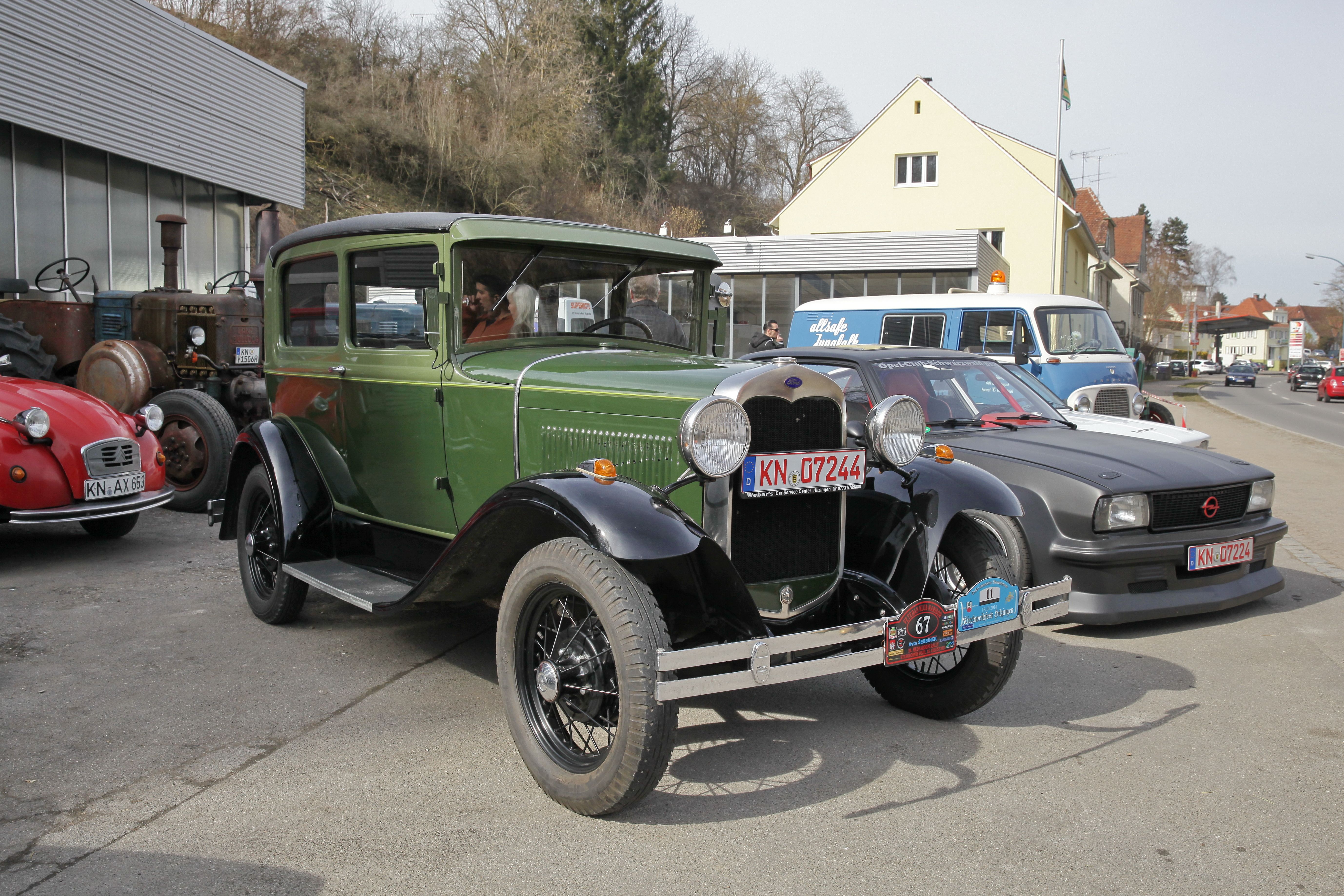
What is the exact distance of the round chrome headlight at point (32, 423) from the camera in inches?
235

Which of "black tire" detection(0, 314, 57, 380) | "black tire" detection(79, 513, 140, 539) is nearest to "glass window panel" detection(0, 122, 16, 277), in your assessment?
"black tire" detection(0, 314, 57, 380)

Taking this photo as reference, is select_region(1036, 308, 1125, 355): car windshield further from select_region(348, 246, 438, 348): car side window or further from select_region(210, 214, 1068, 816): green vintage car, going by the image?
select_region(348, 246, 438, 348): car side window

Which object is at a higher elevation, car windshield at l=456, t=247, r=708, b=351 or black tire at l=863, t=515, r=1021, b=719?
car windshield at l=456, t=247, r=708, b=351

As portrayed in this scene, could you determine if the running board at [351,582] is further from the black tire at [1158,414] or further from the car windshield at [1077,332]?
the black tire at [1158,414]

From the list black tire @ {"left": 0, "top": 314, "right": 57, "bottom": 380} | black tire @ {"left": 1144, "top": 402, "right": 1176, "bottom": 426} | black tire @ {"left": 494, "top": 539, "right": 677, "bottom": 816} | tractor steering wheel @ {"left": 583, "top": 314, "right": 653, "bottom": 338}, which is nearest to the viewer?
black tire @ {"left": 494, "top": 539, "right": 677, "bottom": 816}

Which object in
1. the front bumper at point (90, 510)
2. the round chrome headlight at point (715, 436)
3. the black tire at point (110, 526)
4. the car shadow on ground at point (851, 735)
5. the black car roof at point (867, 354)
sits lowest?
the car shadow on ground at point (851, 735)

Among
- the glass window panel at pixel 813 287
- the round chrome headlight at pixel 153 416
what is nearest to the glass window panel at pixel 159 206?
the round chrome headlight at pixel 153 416

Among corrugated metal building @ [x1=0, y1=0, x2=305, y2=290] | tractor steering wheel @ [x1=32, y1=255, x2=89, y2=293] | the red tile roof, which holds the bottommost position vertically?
tractor steering wheel @ [x1=32, y1=255, x2=89, y2=293]

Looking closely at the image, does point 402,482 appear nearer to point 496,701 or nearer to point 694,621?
point 496,701

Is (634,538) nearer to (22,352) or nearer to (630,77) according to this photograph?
(22,352)

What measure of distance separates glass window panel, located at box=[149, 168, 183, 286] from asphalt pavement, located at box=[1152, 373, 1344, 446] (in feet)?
63.1

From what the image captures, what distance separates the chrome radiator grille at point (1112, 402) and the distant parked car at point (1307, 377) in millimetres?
41710

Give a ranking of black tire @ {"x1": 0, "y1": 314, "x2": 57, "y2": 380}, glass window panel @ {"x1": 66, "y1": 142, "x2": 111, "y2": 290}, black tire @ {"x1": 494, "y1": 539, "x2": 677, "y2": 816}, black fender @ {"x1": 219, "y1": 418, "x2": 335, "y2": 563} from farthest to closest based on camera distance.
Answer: glass window panel @ {"x1": 66, "y1": 142, "x2": 111, "y2": 290} < black tire @ {"x1": 0, "y1": 314, "x2": 57, "y2": 380} < black fender @ {"x1": 219, "y1": 418, "x2": 335, "y2": 563} < black tire @ {"x1": 494, "y1": 539, "x2": 677, "y2": 816}

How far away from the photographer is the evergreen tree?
40844mm
